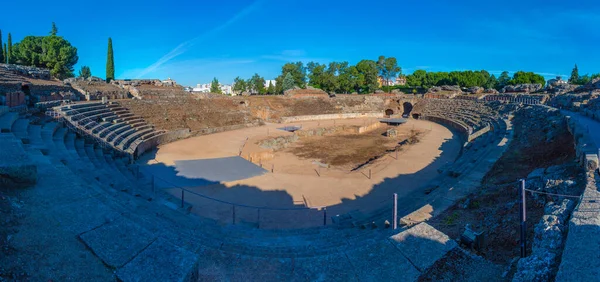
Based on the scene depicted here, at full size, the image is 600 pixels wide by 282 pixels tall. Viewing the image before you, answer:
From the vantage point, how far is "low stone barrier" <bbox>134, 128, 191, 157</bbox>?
860 inches

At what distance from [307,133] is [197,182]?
2098cm

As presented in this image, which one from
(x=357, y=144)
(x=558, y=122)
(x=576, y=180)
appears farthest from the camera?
(x=357, y=144)

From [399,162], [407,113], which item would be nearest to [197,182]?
[399,162]

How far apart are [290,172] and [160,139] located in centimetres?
1393

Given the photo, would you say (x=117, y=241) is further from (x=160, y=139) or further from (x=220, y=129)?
(x=220, y=129)

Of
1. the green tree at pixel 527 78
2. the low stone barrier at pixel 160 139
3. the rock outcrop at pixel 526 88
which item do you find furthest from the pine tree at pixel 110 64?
the green tree at pixel 527 78

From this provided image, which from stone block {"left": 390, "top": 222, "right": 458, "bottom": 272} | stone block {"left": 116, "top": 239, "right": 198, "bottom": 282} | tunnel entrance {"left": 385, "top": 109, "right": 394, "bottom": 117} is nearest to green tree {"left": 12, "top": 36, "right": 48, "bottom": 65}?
stone block {"left": 116, "top": 239, "right": 198, "bottom": 282}

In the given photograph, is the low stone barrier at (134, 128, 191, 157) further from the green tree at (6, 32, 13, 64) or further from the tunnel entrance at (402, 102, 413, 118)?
the tunnel entrance at (402, 102, 413, 118)

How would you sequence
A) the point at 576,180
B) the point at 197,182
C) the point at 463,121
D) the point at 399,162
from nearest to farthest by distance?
the point at 576,180
the point at 197,182
the point at 399,162
the point at 463,121

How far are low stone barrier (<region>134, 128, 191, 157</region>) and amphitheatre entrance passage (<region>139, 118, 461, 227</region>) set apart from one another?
0.74 m

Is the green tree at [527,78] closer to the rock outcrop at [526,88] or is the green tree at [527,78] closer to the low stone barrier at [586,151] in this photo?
the rock outcrop at [526,88]

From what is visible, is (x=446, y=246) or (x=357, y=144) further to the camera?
(x=357, y=144)

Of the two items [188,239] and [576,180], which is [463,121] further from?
[188,239]

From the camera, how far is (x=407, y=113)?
56.7 meters
